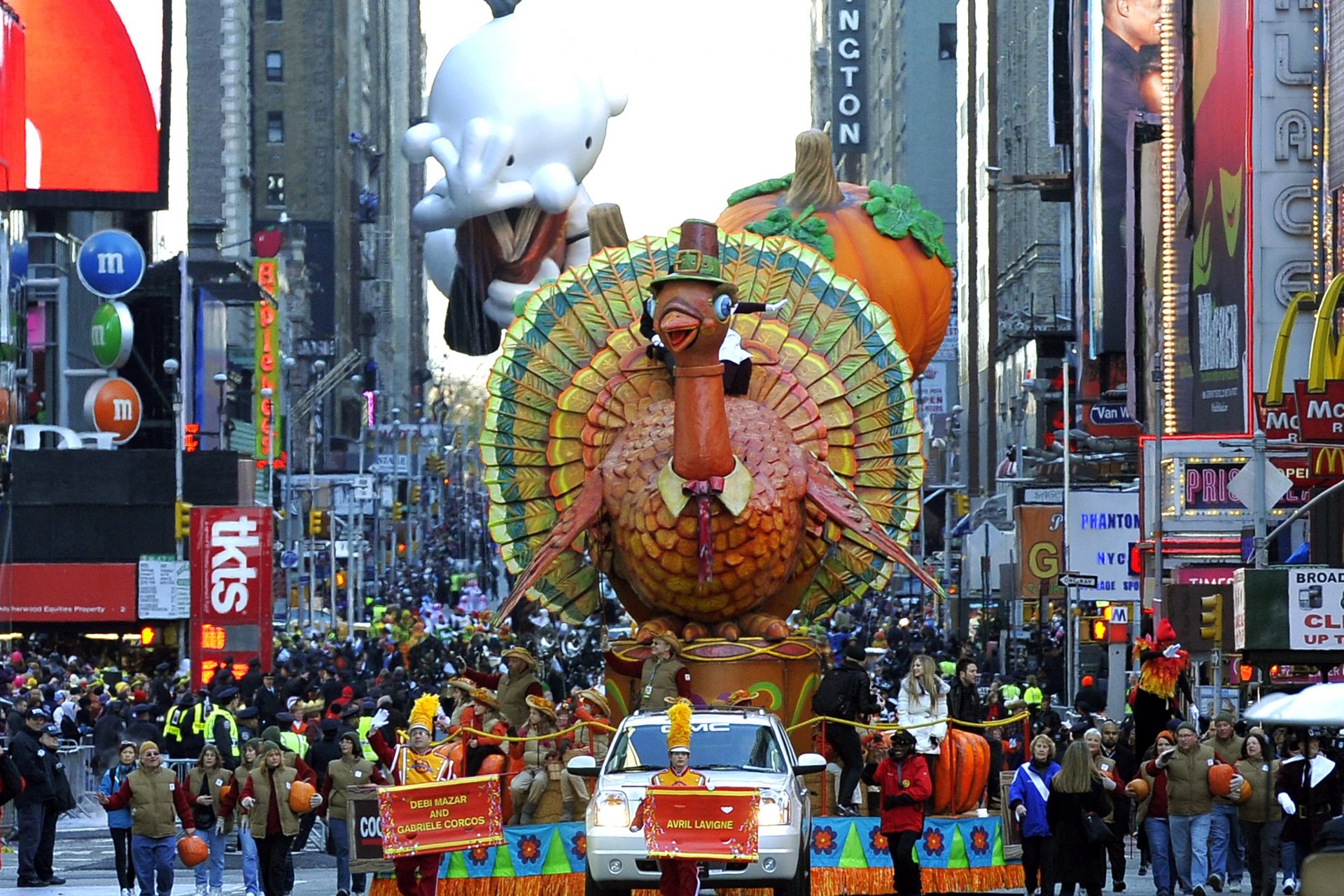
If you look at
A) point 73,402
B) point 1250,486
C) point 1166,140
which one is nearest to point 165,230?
point 73,402

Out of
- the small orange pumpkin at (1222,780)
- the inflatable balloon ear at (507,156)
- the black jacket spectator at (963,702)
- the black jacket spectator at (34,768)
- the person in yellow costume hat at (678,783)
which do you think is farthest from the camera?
the inflatable balloon ear at (507,156)

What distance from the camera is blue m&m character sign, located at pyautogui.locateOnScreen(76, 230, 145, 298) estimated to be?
59.4 meters

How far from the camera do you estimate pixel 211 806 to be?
20.5m

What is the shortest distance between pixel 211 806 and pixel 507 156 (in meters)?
24.0

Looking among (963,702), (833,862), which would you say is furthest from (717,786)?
(963,702)

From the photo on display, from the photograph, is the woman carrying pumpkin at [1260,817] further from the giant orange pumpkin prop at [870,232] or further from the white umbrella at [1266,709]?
the giant orange pumpkin prop at [870,232]

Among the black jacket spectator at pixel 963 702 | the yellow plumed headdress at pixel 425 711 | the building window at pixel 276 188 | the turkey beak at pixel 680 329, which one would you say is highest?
the building window at pixel 276 188

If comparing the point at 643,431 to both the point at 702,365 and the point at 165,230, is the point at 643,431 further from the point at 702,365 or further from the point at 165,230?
the point at 165,230

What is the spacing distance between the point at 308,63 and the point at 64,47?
3429 inches

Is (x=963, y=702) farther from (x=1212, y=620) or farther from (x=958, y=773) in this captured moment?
(x=1212, y=620)

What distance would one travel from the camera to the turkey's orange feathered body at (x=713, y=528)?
840 inches

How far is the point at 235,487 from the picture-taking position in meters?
58.2

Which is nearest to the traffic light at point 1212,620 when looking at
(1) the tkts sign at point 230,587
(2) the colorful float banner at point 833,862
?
(2) the colorful float banner at point 833,862

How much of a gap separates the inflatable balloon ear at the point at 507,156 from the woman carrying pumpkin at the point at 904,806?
24.8m
